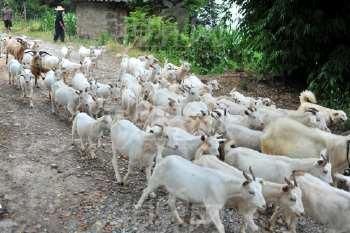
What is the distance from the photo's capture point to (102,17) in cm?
2786

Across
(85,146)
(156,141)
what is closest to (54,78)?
(85,146)

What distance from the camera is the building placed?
2778 centimetres

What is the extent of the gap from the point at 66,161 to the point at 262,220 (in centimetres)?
367

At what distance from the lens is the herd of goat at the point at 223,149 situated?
630 cm

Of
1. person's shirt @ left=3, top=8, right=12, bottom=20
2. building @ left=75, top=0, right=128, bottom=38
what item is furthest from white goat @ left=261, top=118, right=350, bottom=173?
person's shirt @ left=3, top=8, right=12, bottom=20

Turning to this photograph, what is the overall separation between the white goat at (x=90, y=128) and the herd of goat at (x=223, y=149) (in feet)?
0.06

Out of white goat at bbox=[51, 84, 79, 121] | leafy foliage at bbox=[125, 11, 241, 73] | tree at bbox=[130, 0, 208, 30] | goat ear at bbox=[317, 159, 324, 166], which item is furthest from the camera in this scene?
tree at bbox=[130, 0, 208, 30]

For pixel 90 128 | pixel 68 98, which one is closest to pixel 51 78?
pixel 68 98

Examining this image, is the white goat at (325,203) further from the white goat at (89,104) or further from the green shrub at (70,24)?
the green shrub at (70,24)

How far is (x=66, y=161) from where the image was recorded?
29.8 ft

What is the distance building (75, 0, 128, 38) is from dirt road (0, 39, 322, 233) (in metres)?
17.7

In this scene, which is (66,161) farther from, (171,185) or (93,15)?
(93,15)

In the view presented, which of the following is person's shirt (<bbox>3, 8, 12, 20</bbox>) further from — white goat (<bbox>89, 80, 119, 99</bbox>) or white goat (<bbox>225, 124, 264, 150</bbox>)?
white goat (<bbox>225, 124, 264, 150</bbox>)

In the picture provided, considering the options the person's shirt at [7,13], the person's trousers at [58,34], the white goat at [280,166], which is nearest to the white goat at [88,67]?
the white goat at [280,166]
